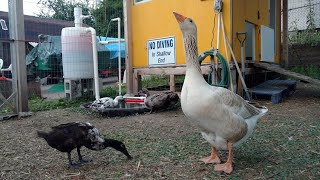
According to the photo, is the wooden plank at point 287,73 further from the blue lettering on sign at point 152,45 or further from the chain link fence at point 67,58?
the chain link fence at point 67,58

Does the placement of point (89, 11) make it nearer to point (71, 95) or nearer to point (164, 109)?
point (71, 95)

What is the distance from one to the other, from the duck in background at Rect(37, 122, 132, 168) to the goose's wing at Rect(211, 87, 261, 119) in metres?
1.19

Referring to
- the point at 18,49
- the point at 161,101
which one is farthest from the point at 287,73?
the point at 18,49

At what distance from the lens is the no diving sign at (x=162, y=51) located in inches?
289

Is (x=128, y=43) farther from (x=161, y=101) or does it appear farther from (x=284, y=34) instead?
(x=284, y=34)

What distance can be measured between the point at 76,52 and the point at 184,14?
280 centimetres

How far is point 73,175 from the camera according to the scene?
3033 mm

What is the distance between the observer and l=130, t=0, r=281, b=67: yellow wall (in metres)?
6.63

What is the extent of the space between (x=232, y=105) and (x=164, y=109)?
328 cm

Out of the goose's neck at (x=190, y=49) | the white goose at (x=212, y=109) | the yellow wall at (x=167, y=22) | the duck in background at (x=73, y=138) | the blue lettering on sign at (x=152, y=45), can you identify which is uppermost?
the yellow wall at (x=167, y=22)

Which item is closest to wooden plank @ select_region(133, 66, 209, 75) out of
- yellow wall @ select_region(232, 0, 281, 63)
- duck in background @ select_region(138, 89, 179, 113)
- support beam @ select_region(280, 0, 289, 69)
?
yellow wall @ select_region(232, 0, 281, 63)

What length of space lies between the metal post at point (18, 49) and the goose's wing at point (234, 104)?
14.4 ft

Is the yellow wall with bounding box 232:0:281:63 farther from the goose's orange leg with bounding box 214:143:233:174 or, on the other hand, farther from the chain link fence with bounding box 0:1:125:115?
the goose's orange leg with bounding box 214:143:233:174

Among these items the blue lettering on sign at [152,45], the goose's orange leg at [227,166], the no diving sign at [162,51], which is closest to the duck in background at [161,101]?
the no diving sign at [162,51]
